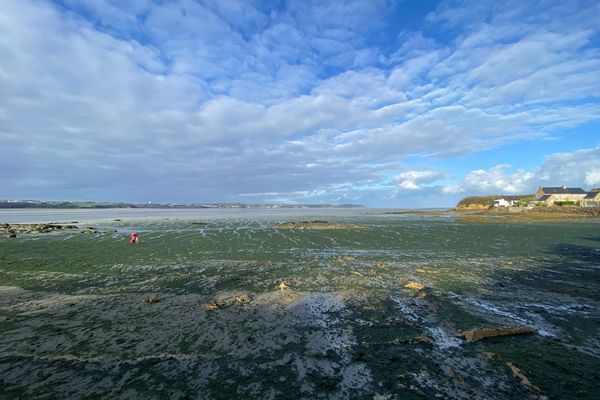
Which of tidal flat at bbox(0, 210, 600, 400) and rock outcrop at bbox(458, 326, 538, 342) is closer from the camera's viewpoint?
tidal flat at bbox(0, 210, 600, 400)

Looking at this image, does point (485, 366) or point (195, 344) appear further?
point (195, 344)

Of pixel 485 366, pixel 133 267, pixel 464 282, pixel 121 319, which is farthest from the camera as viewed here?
pixel 133 267

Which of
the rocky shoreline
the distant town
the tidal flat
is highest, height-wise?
the distant town

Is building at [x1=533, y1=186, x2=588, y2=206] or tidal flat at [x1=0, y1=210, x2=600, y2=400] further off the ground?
building at [x1=533, y1=186, x2=588, y2=206]

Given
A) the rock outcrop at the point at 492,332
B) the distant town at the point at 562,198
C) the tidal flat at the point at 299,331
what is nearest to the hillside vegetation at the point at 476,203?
the distant town at the point at 562,198

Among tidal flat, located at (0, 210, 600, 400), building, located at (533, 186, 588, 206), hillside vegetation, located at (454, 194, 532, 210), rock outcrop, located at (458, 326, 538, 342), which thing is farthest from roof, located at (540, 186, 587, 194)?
rock outcrop, located at (458, 326, 538, 342)

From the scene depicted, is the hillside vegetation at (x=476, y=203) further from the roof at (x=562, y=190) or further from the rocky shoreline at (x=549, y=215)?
the rocky shoreline at (x=549, y=215)

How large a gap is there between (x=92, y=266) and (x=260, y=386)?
20080 mm

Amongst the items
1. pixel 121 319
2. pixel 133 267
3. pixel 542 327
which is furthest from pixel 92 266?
pixel 542 327

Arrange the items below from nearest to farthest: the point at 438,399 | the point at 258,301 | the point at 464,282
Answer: the point at 438,399
the point at 258,301
the point at 464,282

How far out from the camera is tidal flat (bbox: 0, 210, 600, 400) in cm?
756

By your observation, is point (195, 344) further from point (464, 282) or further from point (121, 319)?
point (464, 282)

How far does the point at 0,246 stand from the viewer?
33.1 meters

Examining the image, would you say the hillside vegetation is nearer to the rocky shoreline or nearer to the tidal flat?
the rocky shoreline
